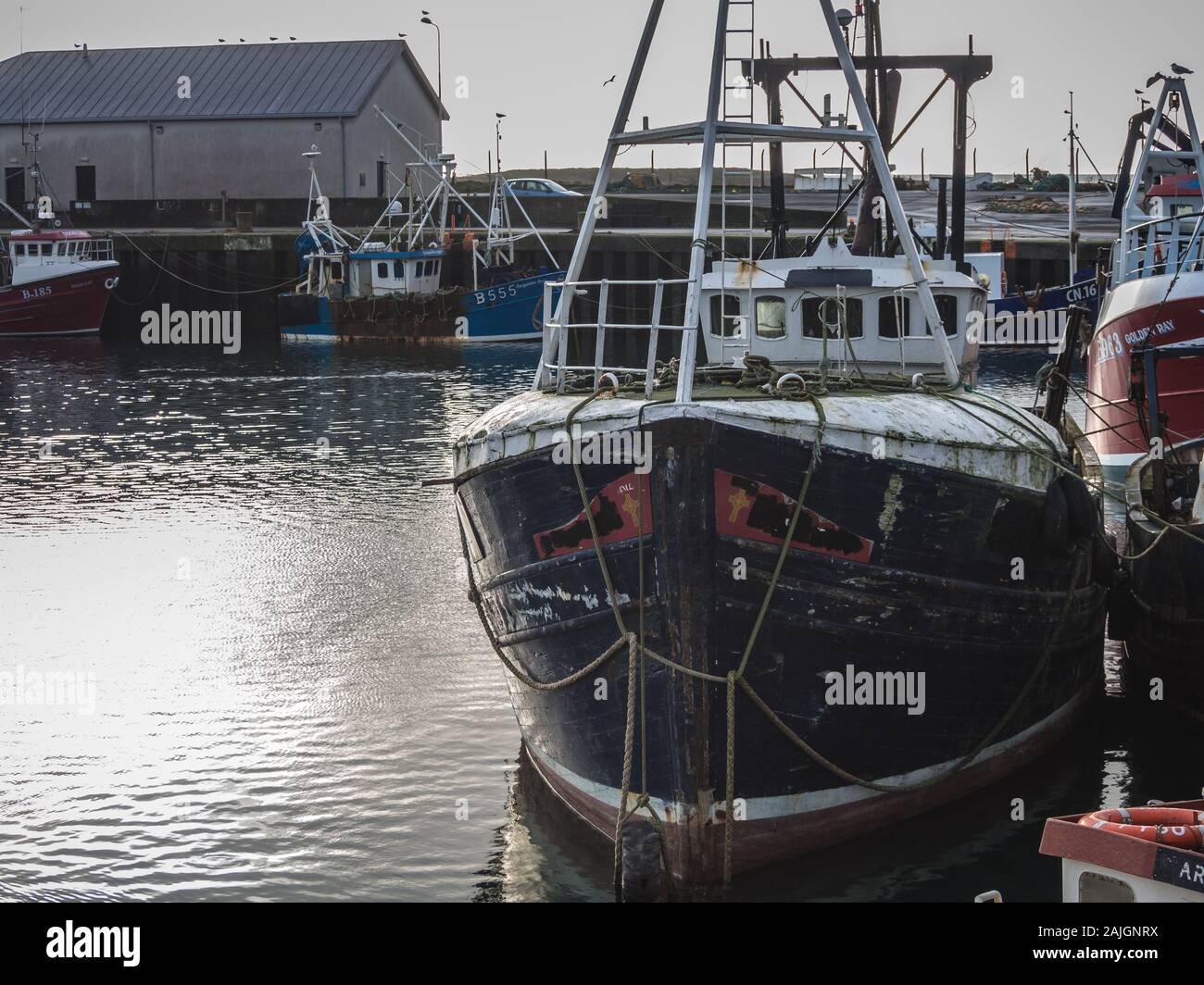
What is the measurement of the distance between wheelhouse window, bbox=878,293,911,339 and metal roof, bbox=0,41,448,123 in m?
51.2

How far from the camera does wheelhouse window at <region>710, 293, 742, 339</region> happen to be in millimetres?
12906

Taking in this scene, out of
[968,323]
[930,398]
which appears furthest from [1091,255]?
[930,398]

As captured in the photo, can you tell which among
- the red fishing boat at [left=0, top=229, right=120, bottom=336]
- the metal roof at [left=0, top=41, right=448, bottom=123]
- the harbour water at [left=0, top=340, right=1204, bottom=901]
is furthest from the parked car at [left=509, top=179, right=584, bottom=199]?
the harbour water at [left=0, top=340, right=1204, bottom=901]

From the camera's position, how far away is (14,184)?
211 feet

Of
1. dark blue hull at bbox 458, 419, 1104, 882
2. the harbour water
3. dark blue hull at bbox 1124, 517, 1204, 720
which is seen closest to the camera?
dark blue hull at bbox 458, 419, 1104, 882

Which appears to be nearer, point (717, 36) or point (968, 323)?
point (717, 36)

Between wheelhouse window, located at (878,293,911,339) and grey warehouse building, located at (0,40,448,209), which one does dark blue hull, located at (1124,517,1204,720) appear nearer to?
wheelhouse window, located at (878,293,911,339)

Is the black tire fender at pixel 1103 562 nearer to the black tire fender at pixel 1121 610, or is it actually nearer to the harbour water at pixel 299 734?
the black tire fender at pixel 1121 610

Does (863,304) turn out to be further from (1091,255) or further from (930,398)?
(1091,255)

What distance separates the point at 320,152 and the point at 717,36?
5365 cm

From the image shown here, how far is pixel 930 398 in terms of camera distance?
33.0 ft

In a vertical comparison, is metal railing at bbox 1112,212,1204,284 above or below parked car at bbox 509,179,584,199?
below

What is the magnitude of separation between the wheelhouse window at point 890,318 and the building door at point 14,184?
59.3 m

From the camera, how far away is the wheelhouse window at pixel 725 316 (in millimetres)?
12906
